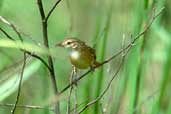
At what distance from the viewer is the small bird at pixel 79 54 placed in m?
1.38

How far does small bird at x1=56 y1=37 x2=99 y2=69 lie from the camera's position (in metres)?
1.38

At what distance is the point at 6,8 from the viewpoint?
2.47 meters

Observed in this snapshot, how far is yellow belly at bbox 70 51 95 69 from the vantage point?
4.51 feet

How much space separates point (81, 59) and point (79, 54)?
0.01m

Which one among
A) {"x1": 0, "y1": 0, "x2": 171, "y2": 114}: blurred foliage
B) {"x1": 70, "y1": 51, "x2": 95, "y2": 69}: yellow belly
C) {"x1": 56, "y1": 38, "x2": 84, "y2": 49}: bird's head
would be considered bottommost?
{"x1": 0, "y1": 0, "x2": 171, "y2": 114}: blurred foliage

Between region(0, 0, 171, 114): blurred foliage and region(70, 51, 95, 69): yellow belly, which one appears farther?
region(0, 0, 171, 114): blurred foliage

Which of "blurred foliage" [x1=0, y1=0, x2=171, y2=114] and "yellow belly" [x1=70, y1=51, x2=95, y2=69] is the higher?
"yellow belly" [x1=70, y1=51, x2=95, y2=69]

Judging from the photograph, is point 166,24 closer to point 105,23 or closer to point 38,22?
point 105,23

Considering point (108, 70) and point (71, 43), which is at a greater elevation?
point (71, 43)

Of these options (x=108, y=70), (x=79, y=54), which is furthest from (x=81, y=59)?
(x=108, y=70)

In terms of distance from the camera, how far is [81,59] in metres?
1.39

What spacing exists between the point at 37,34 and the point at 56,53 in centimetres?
159

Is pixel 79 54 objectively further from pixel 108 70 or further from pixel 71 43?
pixel 108 70

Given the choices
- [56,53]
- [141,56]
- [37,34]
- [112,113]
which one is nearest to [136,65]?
[141,56]
